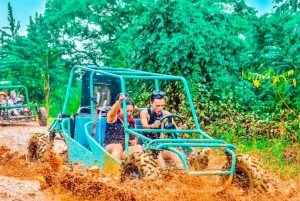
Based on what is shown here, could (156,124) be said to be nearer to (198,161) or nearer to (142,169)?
(198,161)

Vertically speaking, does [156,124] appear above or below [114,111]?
below

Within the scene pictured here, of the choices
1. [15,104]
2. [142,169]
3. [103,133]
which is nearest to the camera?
[142,169]

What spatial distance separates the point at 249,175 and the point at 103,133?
2.17 metres

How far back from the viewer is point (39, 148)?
355 inches

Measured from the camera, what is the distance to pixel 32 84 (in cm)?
2795

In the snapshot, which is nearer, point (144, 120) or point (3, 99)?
point (144, 120)

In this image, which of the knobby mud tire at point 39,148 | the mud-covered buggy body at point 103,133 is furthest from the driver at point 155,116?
the knobby mud tire at point 39,148

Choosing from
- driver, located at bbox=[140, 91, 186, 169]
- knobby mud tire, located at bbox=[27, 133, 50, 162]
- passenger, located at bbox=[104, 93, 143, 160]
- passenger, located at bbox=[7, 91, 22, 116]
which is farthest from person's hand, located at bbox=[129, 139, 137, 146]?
passenger, located at bbox=[7, 91, 22, 116]

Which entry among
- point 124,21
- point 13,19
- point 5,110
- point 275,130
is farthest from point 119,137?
point 13,19

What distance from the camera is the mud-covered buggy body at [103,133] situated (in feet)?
20.4

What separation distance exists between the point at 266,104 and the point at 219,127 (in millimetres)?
1699

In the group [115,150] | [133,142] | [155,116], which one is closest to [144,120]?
[155,116]

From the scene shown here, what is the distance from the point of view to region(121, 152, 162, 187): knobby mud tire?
5.88m

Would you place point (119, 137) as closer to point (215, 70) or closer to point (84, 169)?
point (84, 169)
